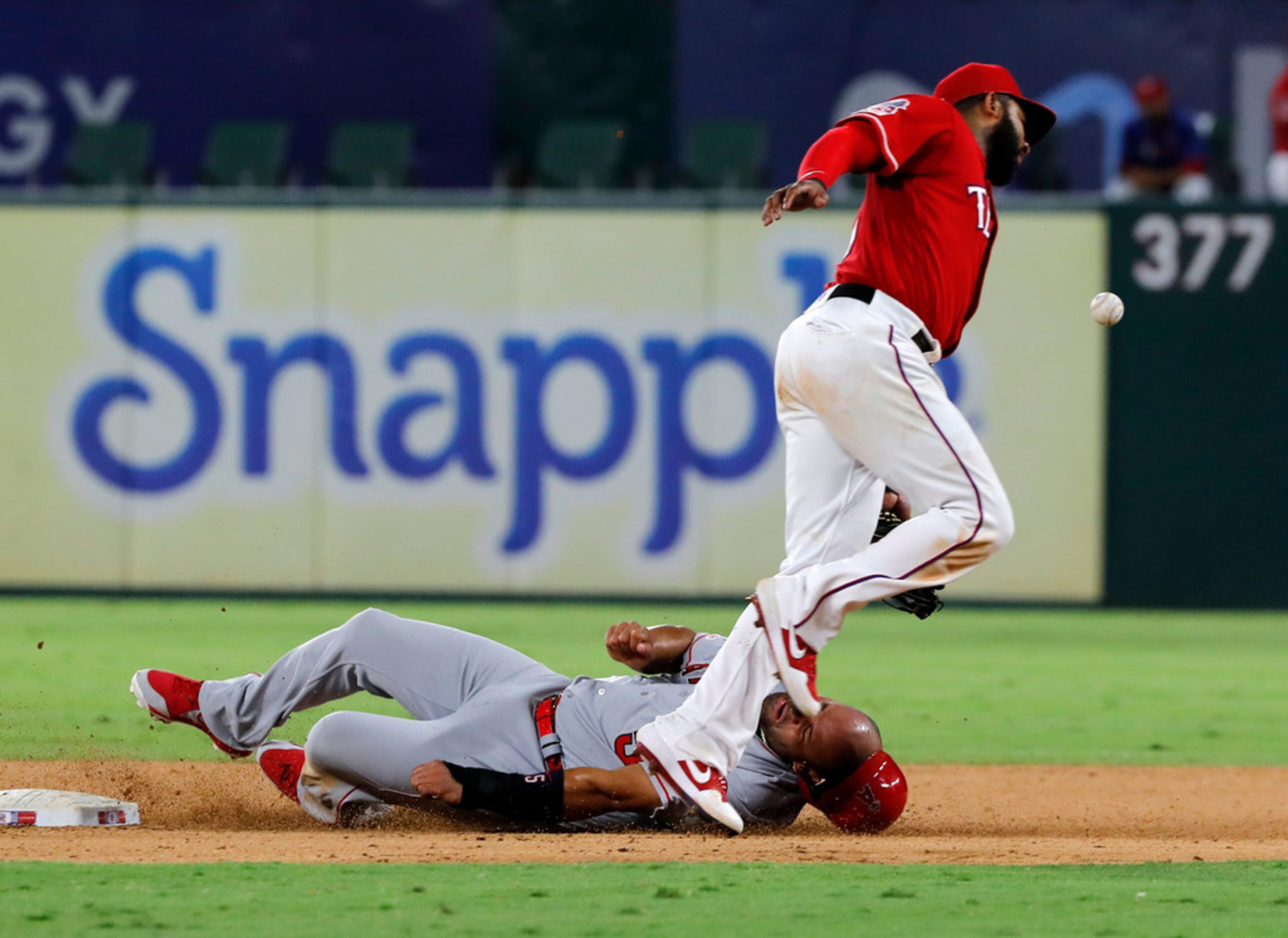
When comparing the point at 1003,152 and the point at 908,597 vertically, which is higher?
the point at 1003,152

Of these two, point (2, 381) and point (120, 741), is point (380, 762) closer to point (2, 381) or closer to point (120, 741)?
point (120, 741)

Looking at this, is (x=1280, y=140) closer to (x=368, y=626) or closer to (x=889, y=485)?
(x=889, y=485)

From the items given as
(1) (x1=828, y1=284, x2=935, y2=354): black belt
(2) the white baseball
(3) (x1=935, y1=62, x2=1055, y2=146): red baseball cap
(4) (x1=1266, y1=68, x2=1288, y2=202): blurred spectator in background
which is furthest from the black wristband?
(4) (x1=1266, y1=68, x2=1288, y2=202): blurred spectator in background

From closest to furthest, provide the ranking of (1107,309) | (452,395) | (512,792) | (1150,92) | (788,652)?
1. (788,652)
2. (512,792)
3. (1107,309)
4. (452,395)
5. (1150,92)

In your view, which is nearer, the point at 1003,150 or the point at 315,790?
the point at 315,790

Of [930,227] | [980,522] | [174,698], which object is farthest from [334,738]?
[930,227]

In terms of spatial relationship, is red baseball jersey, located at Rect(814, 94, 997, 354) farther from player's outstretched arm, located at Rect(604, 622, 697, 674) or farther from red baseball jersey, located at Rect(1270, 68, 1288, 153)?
red baseball jersey, located at Rect(1270, 68, 1288, 153)

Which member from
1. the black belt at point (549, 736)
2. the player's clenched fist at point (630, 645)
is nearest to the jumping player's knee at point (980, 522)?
the player's clenched fist at point (630, 645)
